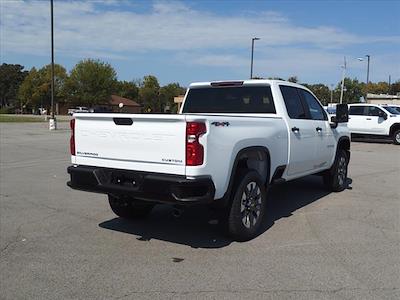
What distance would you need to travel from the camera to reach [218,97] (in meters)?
7.37

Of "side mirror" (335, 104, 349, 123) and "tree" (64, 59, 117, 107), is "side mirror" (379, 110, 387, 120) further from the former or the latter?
"tree" (64, 59, 117, 107)

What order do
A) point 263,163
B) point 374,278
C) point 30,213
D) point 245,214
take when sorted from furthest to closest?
point 30,213, point 263,163, point 245,214, point 374,278

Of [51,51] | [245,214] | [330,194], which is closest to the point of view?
[245,214]

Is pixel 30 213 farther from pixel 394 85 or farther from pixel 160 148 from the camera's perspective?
pixel 394 85

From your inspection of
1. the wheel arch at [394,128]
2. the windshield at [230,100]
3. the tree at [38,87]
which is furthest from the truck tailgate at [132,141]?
the tree at [38,87]

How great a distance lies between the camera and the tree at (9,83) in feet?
416

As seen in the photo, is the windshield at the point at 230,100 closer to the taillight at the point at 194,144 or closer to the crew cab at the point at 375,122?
the taillight at the point at 194,144

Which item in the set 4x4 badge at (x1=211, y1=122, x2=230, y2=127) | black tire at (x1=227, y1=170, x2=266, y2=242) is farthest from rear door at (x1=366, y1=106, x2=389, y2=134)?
4x4 badge at (x1=211, y1=122, x2=230, y2=127)

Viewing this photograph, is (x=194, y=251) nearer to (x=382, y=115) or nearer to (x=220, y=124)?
(x=220, y=124)

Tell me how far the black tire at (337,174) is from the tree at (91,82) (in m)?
70.1

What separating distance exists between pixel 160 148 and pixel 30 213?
9.82ft

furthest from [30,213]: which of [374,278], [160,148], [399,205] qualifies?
[399,205]

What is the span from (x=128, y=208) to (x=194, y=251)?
1591 mm

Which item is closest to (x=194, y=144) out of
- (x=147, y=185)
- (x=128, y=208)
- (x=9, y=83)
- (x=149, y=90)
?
(x=147, y=185)
